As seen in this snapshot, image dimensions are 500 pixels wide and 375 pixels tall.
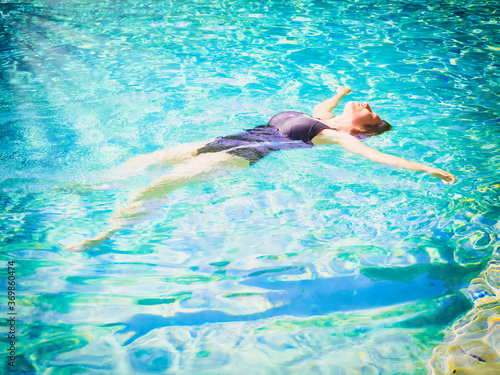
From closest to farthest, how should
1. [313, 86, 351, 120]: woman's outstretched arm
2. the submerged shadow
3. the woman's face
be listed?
1. the submerged shadow
2. the woman's face
3. [313, 86, 351, 120]: woman's outstretched arm

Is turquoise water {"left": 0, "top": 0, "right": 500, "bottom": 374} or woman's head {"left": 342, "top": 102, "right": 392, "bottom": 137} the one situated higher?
woman's head {"left": 342, "top": 102, "right": 392, "bottom": 137}

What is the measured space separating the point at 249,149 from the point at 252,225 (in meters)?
0.91

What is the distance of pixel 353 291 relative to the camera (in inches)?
101

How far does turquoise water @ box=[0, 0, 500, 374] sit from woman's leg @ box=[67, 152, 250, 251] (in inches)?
3.9

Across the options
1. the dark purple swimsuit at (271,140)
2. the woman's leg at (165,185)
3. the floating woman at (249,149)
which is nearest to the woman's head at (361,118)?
the floating woman at (249,149)

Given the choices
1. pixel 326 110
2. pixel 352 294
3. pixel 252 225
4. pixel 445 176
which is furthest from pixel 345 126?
pixel 352 294

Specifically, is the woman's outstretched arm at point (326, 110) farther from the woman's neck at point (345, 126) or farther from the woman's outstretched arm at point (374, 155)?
the woman's outstretched arm at point (374, 155)

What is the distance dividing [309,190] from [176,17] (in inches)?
271

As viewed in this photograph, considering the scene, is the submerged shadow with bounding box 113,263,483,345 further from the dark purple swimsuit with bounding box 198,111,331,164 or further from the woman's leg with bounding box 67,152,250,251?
the dark purple swimsuit with bounding box 198,111,331,164

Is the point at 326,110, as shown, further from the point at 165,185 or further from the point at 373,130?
the point at 165,185

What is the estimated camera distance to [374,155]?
3297 mm

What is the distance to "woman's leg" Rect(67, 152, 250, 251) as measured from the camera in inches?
117

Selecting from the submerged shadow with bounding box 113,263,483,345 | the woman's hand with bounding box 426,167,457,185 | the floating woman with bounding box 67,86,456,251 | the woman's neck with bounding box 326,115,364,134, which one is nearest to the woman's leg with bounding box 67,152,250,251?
the floating woman with bounding box 67,86,456,251

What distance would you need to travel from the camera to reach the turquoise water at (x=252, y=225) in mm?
2176
